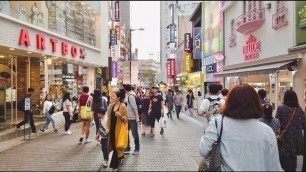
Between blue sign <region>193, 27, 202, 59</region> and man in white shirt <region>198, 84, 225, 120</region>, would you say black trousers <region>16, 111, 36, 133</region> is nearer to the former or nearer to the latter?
man in white shirt <region>198, 84, 225, 120</region>

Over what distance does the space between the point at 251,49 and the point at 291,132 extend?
46.0 feet

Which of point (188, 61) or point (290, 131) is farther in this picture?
point (188, 61)

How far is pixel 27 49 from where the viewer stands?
12977 millimetres

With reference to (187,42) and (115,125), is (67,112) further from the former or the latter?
(187,42)

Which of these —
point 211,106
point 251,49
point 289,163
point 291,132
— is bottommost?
point 289,163

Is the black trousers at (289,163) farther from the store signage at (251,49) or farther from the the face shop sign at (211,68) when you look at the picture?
the the face shop sign at (211,68)

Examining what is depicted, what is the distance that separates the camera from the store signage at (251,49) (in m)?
17.8

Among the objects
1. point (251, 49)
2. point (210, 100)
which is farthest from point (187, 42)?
point (210, 100)

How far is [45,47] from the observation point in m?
14.6

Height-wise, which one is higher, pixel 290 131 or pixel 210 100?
pixel 210 100

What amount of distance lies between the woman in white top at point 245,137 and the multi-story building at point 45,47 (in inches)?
404

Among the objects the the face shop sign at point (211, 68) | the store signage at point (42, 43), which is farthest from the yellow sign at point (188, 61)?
the store signage at point (42, 43)

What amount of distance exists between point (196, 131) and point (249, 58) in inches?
293

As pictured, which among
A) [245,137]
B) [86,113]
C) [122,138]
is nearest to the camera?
[245,137]
